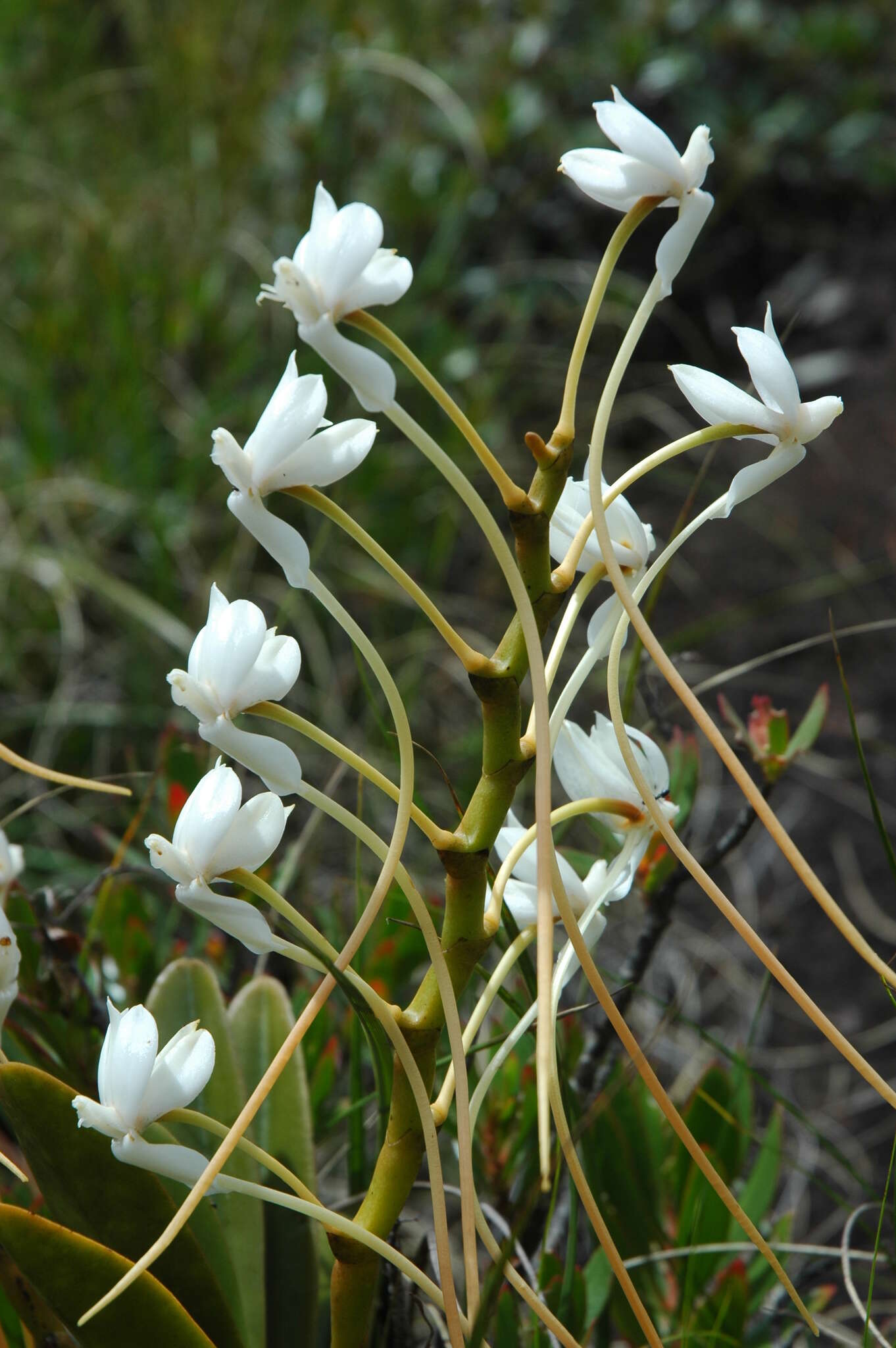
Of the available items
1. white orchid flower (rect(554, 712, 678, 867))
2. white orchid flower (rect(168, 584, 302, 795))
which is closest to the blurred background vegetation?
white orchid flower (rect(554, 712, 678, 867))

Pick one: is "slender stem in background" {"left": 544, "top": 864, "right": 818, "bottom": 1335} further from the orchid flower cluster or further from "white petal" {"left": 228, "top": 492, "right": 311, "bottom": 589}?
"white petal" {"left": 228, "top": 492, "right": 311, "bottom": 589}

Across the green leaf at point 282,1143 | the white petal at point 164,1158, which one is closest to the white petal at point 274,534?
the white petal at point 164,1158

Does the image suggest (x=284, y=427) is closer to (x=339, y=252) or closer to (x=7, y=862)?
(x=339, y=252)

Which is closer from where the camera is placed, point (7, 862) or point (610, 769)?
point (610, 769)

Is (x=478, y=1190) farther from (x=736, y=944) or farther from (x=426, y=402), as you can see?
(x=426, y=402)

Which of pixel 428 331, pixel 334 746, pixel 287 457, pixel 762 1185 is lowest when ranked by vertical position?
pixel 762 1185

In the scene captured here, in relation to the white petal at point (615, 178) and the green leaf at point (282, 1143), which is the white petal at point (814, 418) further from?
the green leaf at point (282, 1143)

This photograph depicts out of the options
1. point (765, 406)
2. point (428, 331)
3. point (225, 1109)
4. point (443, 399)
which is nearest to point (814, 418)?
point (765, 406)
